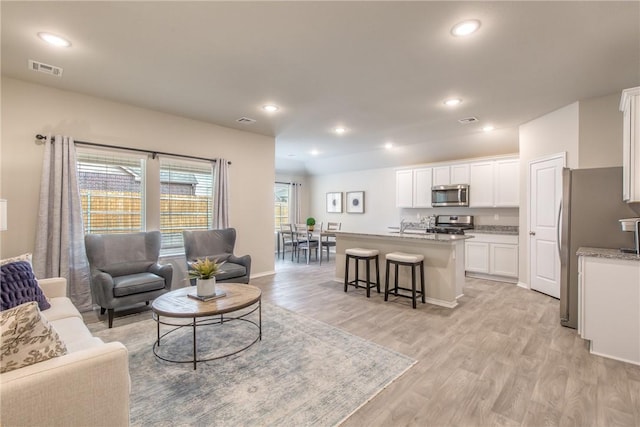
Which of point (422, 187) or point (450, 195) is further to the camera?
point (422, 187)

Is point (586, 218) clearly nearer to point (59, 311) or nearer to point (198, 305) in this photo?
point (198, 305)

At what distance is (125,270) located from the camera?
146 inches

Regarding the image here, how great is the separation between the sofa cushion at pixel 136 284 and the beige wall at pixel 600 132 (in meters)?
5.51

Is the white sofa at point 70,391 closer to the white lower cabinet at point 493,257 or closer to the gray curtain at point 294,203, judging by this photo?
the white lower cabinet at point 493,257

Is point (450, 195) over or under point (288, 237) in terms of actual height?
over

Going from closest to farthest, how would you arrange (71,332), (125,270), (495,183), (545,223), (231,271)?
(71,332) → (125,270) → (231,271) → (545,223) → (495,183)

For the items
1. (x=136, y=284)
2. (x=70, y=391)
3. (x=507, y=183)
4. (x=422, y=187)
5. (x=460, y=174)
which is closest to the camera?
(x=70, y=391)

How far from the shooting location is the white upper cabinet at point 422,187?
271 inches

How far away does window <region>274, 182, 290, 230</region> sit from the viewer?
916cm

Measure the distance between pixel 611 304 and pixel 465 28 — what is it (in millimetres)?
2679

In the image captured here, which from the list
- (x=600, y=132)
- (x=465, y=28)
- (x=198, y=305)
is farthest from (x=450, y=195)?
(x=198, y=305)

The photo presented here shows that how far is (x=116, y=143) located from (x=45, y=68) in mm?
1107

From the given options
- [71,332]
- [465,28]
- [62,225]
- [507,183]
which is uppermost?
[465,28]

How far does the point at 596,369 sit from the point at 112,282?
4637mm
